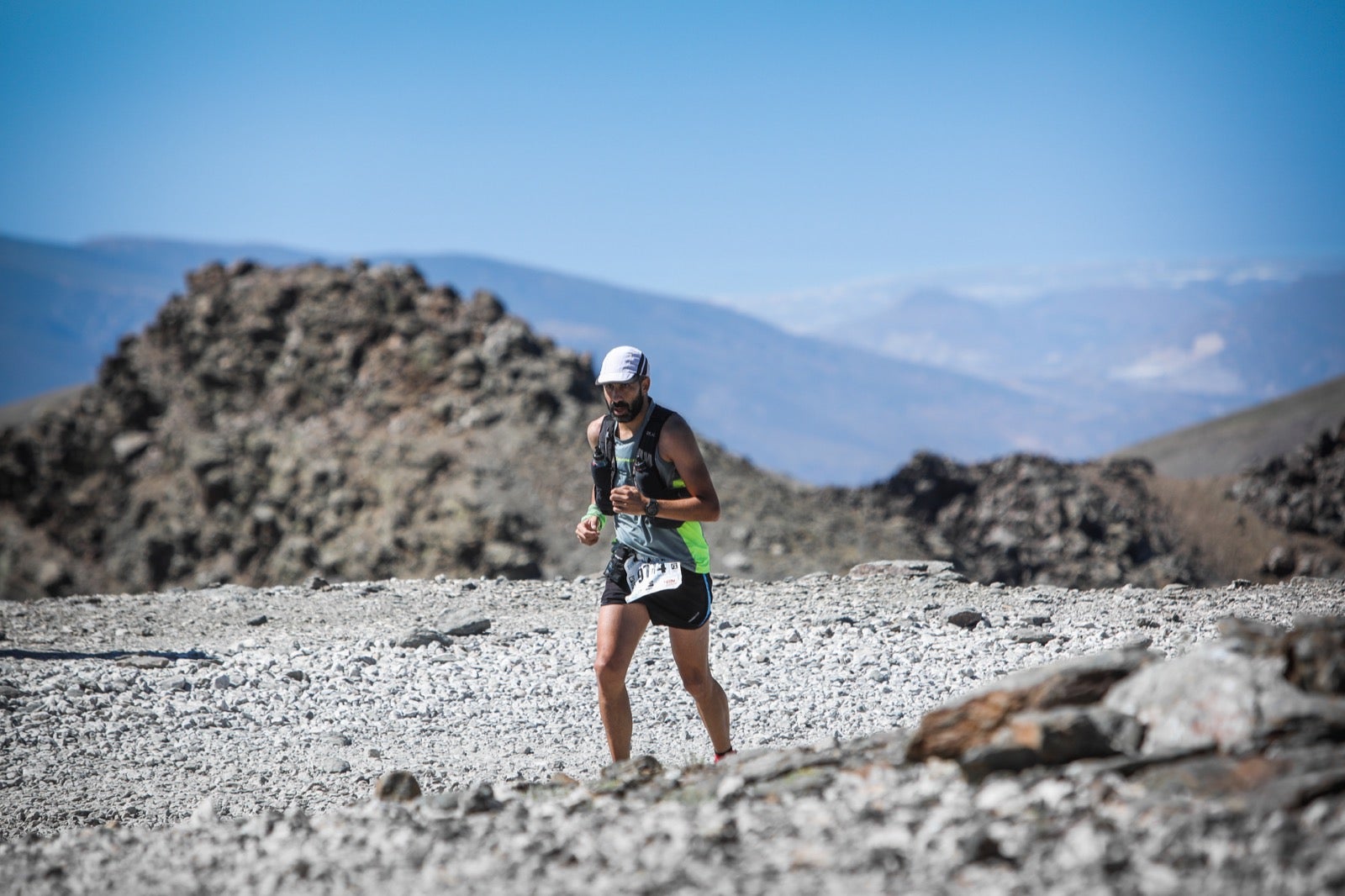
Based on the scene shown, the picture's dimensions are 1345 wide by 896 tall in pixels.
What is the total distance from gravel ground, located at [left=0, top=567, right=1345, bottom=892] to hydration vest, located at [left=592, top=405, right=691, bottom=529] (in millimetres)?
1429

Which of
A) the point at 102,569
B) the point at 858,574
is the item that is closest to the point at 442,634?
the point at 858,574

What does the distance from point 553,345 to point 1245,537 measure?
2361 cm

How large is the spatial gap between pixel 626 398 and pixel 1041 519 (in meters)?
32.2

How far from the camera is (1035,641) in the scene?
367 inches

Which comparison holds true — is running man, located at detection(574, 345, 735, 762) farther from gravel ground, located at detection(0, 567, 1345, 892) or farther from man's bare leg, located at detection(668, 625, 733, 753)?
gravel ground, located at detection(0, 567, 1345, 892)

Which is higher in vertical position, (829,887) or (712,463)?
(712,463)

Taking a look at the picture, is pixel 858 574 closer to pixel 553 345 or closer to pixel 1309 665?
pixel 1309 665

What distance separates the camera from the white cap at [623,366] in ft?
19.0

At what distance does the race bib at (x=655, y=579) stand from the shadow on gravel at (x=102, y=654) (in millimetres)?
5714

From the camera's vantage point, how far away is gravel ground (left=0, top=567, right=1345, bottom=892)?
7441mm

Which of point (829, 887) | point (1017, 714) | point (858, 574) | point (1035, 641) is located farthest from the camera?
point (858, 574)

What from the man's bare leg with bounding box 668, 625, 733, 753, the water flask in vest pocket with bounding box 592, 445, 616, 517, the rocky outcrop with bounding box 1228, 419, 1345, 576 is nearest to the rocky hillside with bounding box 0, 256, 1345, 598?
the rocky outcrop with bounding box 1228, 419, 1345, 576

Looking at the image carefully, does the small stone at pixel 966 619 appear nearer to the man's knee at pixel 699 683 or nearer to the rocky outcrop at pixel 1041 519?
the man's knee at pixel 699 683

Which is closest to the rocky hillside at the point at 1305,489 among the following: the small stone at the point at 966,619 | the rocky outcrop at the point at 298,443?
the rocky outcrop at the point at 298,443
